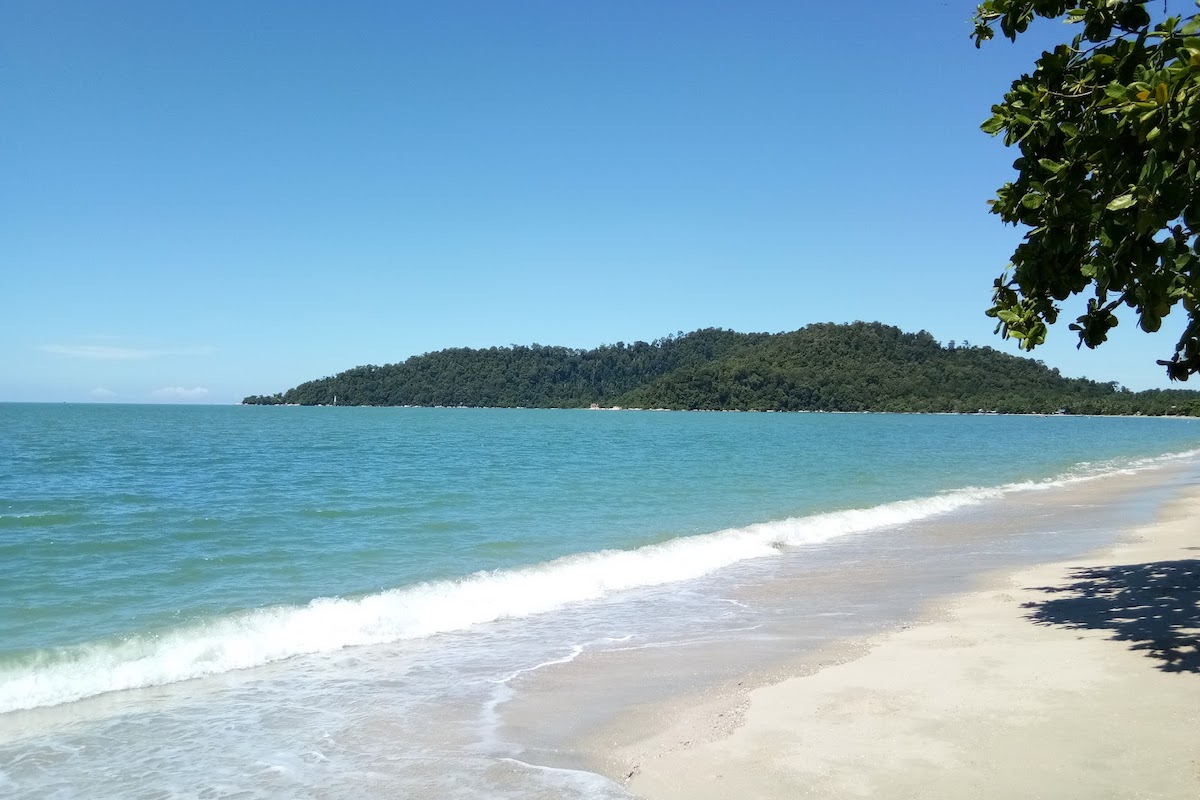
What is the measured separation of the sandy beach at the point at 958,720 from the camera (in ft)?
17.2

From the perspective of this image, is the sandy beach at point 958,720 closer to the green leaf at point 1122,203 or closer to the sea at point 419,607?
the sea at point 419,607

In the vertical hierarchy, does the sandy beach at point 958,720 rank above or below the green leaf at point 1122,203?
below

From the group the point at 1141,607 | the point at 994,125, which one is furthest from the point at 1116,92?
the point at 1141,607

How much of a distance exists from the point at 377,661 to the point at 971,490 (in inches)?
960

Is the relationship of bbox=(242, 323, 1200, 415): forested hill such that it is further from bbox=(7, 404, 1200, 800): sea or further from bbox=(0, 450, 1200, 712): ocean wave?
bbox=(0, 450, 1200, 712): ocean wave

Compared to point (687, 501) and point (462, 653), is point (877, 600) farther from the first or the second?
point (687, 501)

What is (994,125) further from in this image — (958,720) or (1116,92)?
(958,720)

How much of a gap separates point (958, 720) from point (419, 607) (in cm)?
703

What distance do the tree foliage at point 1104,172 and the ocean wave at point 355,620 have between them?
24.1 feet

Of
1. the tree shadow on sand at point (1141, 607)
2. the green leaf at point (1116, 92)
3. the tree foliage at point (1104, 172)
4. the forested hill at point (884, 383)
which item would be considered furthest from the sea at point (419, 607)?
the forested hill at point (884, 383)

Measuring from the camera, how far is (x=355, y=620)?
10.3 m

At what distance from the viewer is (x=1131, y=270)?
17.5 ft

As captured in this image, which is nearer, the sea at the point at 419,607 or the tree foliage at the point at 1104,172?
the tree foliage at the point at 1104,172

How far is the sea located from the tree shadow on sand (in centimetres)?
147
